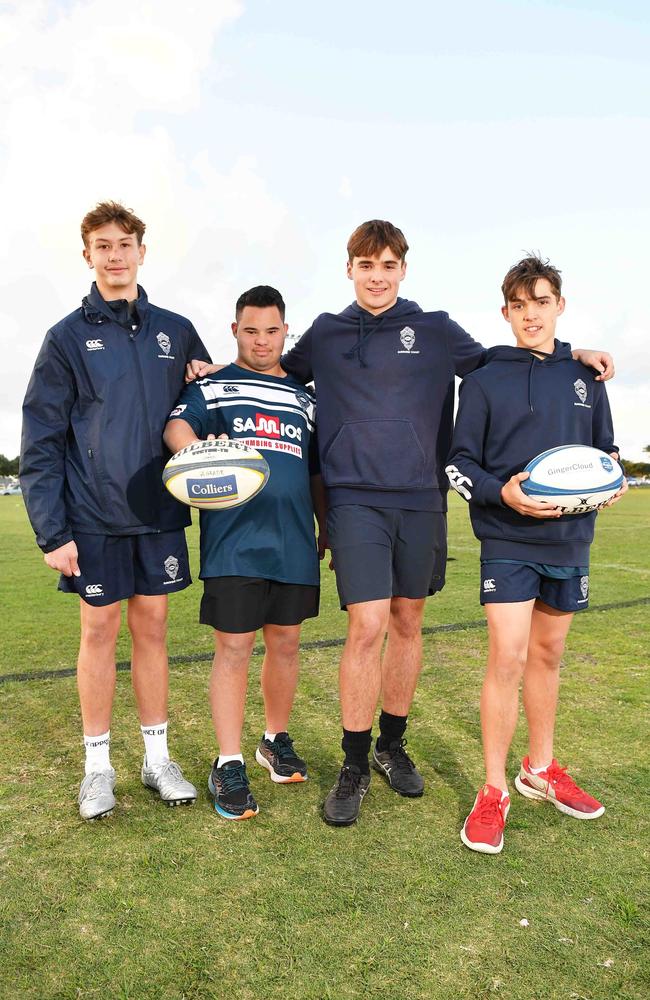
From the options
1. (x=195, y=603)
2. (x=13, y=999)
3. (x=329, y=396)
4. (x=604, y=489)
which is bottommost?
(x=195, y=603)

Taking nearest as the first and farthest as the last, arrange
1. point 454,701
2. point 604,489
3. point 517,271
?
point 604,489, point 517,271, point 454,701

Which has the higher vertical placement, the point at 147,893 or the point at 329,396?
the point at 329,396

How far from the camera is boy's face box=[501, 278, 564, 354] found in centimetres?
312

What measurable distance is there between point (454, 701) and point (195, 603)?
3631mm

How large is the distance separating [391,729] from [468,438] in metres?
1.29

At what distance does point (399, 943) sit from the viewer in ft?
7.36

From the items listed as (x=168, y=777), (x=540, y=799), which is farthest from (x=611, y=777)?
(x=168, y=777)

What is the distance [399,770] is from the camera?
→ 336cm

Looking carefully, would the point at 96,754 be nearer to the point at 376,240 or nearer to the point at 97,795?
the point at 97,795

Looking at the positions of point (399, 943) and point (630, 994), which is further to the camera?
point (399, 943)

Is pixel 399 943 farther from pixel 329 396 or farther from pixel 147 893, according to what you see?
pixel 329 396

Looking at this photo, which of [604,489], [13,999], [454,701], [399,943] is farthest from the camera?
[454,701]

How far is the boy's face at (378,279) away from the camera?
10.9ft

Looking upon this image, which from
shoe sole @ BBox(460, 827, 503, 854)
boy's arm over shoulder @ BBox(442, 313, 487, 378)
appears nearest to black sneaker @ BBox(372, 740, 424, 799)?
shoe sole @ BBox(460, 827, 503, 854)
